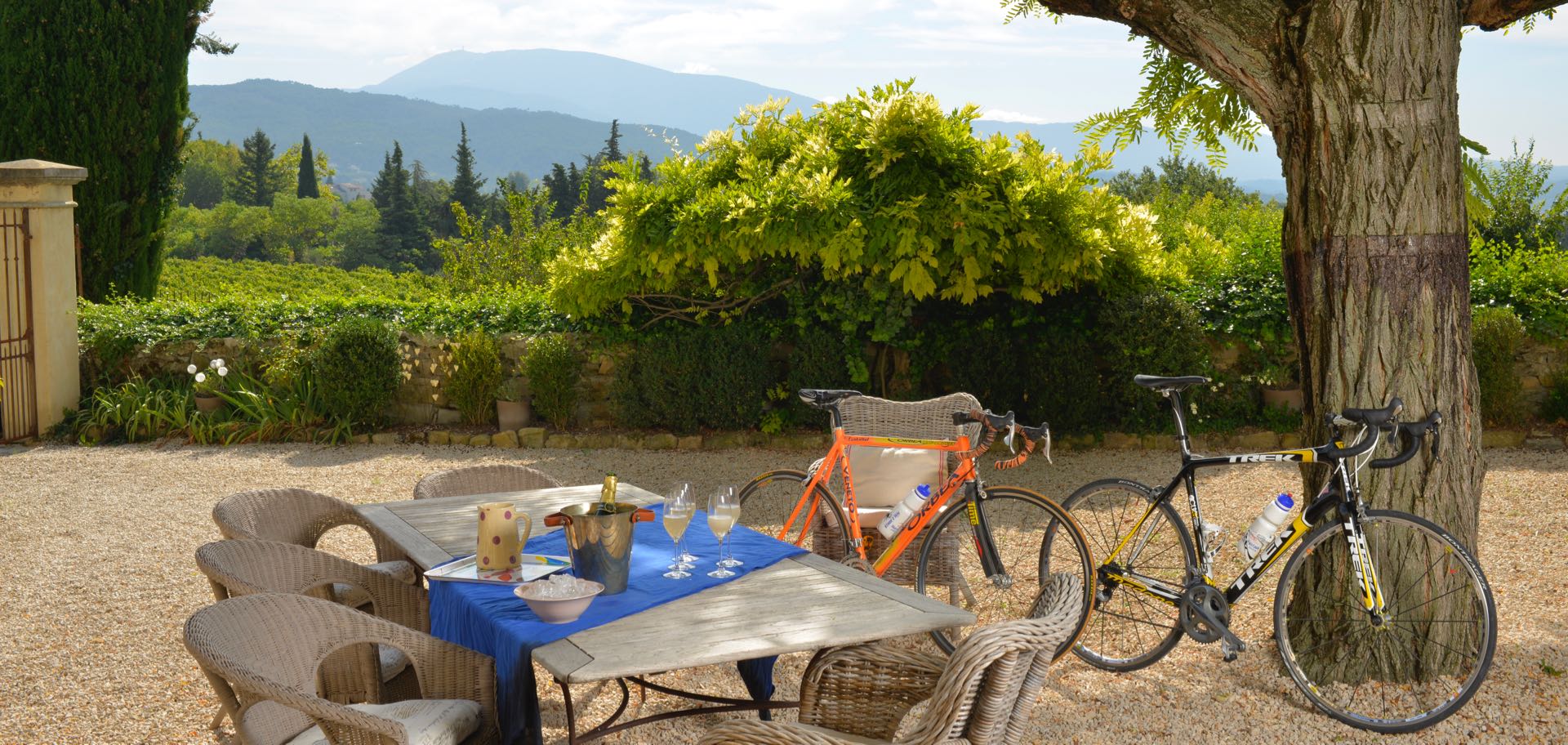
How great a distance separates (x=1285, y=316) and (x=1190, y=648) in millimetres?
4601

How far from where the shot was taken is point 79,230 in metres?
11.6

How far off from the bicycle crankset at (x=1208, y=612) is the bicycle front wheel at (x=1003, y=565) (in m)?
0.32

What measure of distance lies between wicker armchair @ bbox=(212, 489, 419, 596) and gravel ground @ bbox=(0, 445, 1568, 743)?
0.64m

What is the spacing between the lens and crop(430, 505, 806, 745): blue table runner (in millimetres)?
2439

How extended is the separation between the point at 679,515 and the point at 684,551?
29 cm

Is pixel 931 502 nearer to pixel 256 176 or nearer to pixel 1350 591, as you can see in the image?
pixel 1350 591

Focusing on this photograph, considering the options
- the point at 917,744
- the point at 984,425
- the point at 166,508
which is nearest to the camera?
the point at 917,744

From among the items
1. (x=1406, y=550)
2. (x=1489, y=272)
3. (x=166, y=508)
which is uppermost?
(x=1489, y=272)

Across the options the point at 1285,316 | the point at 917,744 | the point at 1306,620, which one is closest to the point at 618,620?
the point at 917,744

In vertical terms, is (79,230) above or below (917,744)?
above

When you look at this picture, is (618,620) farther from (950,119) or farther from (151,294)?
(151,294)

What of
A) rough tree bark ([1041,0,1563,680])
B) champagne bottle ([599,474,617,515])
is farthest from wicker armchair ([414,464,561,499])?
rough tree bark ([1041,0,1563,680])

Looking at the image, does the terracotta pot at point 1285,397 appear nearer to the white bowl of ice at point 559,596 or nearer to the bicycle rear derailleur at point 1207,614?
the bicycle rear derailleur at point 1207,614

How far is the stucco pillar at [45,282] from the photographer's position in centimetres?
891
